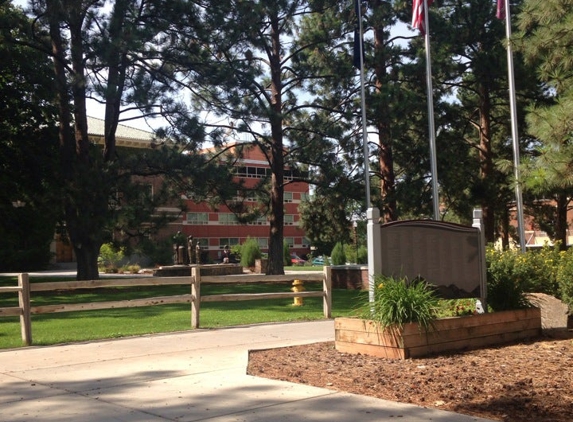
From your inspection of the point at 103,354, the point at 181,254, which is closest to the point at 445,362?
the point at 103,354

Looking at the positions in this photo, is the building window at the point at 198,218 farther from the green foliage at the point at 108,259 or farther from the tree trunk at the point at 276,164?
the tree trunk at the point at 276,164

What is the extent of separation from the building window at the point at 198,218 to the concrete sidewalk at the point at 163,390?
63947 mm

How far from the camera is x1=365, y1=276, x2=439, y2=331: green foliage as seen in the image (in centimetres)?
940

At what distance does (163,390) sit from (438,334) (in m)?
3.95

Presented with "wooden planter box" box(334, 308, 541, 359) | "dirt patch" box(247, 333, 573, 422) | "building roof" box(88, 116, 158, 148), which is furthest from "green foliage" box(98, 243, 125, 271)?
"wooden planter box" box(334, 308, 541, 359)

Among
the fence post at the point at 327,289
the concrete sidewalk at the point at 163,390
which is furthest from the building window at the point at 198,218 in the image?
the concrete sidewalk at the point at 163,390

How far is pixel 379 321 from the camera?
374 inches

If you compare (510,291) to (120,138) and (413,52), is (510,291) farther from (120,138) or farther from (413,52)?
(120,138)

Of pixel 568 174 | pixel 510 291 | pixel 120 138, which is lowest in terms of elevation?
pixel 510 291

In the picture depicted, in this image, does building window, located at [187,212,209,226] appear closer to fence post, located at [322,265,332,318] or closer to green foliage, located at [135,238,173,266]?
green foliage, located at [135,238,173,266]

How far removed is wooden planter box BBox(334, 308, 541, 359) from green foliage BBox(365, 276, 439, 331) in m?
0.11

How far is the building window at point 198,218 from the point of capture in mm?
75500

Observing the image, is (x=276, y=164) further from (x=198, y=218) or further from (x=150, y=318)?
(x=198, y=218)

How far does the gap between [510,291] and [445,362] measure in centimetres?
290
